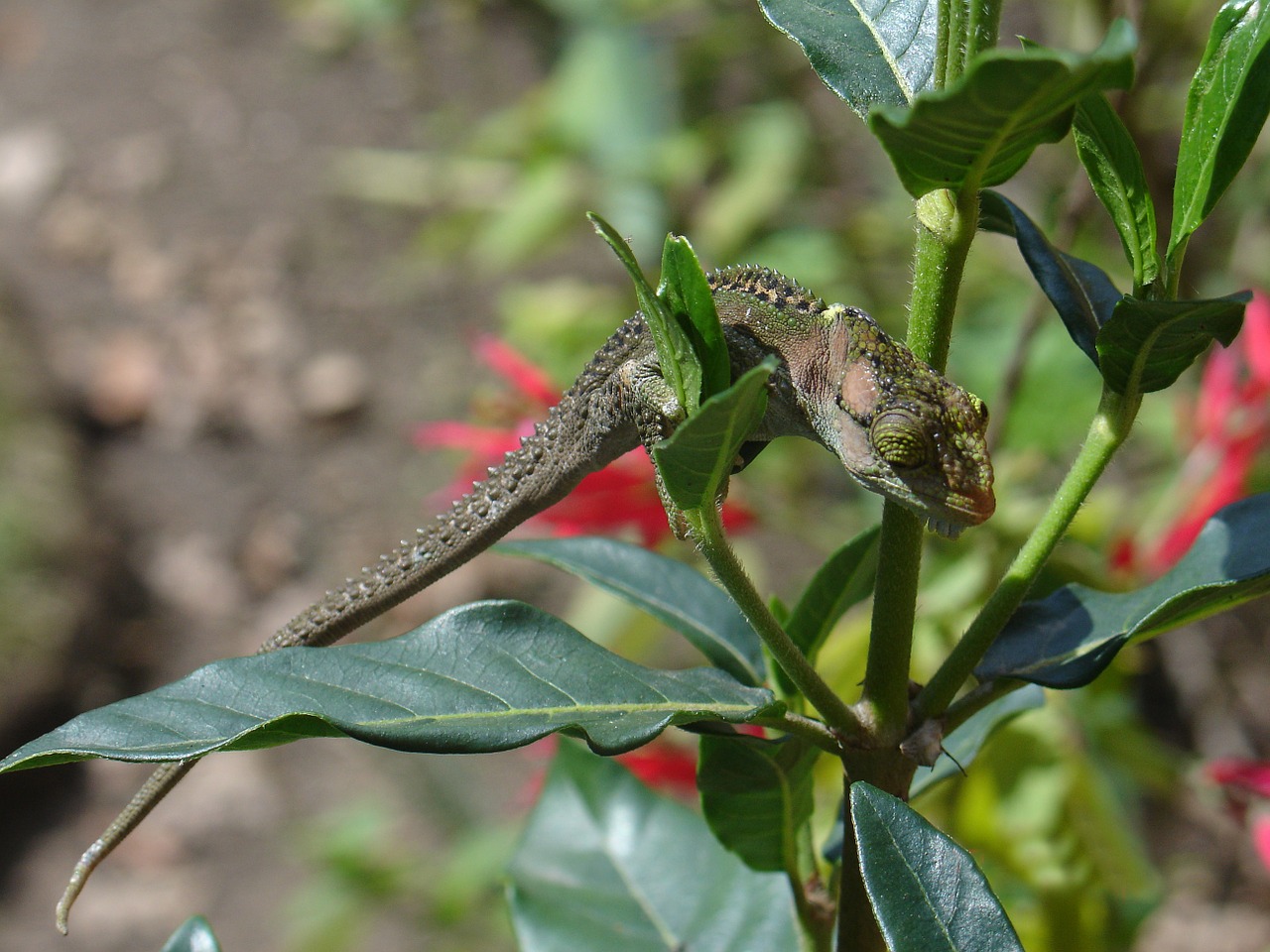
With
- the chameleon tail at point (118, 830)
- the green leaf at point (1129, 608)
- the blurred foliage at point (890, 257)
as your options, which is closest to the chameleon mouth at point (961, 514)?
the green leaf at point (1129, 608)

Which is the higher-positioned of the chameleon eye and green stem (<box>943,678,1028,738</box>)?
the chameleon eye

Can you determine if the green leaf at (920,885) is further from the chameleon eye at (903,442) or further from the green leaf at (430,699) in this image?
the chameleon eye at (903,442)

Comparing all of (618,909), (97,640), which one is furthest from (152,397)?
(618,909)

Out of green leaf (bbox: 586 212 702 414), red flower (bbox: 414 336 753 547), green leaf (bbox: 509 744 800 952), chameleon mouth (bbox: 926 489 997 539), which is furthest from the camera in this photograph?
red flower (bbox: 414 336 753 547)

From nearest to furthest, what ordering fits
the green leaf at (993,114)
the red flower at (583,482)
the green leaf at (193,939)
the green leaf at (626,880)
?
the green leaf at (993,114), the green leaf at (193,939), the green leaf at (626,880), the red flower at (583,482)

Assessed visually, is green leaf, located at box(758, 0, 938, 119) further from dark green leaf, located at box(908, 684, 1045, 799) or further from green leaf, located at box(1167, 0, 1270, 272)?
dark green leaf, located at box(908, 684, 1045, 799)

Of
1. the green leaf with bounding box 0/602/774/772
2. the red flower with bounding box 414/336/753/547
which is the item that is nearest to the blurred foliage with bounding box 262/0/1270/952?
the red flower with bounding box 414/336/753/547

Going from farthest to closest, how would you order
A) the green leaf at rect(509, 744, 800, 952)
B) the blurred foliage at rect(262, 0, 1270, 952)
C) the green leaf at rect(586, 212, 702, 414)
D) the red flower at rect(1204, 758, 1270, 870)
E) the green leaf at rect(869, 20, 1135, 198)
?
the blurred foliage at rect(262, 0, 1270, 952) → the red flower at rect(1204, 758, 1270, 870) → the green leaf at rect(509, 744, 800, 952) → the green leaf at rect(586, 212, 702, 414) → the green leaf at rect(869, 20, 1135, 198)
